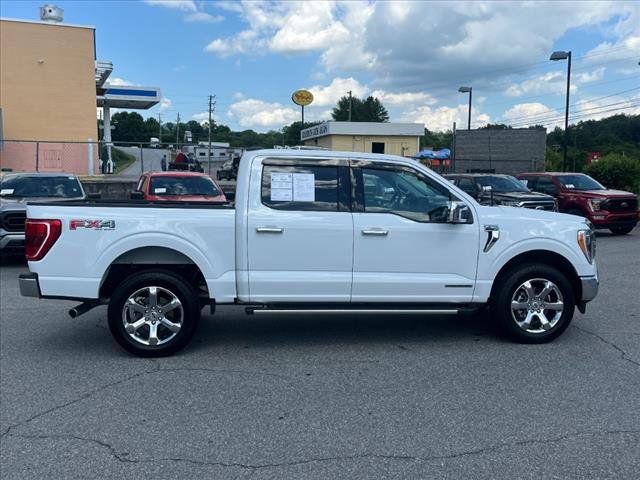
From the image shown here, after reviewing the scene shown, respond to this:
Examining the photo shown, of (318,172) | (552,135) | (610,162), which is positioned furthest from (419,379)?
(552,135)

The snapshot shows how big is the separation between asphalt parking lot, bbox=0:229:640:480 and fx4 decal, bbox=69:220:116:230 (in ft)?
4.16

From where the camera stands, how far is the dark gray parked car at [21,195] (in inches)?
412

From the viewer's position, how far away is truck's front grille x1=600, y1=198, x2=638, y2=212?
15648 millimetres

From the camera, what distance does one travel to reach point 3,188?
12.0 meters

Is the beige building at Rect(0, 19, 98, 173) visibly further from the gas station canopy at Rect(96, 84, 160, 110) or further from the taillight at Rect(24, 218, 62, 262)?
the taillight at Rect(24, 218, 62, 262)

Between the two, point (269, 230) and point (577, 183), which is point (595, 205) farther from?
point (269, 230)

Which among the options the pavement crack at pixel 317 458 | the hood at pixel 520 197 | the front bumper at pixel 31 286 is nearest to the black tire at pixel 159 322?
the front bumper at pixel 31 286

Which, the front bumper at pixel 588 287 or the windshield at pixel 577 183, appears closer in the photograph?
the front bumper at pixel 588 287

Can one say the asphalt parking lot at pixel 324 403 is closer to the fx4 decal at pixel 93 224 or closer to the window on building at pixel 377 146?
the fx4 decal at pixel 93 224

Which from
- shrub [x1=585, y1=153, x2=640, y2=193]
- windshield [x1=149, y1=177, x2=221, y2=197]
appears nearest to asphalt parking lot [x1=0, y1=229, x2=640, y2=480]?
windshield [x1=149, y1=177, x2=221, y2=197]

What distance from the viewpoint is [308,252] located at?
5.69 m

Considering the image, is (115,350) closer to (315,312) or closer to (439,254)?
(315,312)

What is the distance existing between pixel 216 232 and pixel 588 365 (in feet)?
12.0

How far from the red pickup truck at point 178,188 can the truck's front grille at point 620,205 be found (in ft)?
32.7
